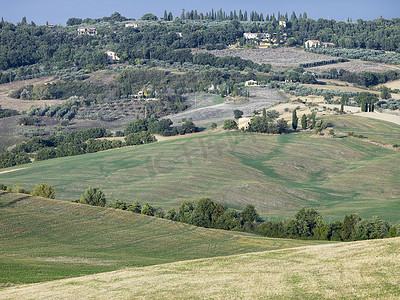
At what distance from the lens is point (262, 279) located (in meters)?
29.8

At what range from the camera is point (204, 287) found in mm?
28922

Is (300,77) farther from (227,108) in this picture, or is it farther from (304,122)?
(304,122)

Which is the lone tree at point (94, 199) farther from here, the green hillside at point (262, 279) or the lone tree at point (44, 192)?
the green hillside at point (262, 279)

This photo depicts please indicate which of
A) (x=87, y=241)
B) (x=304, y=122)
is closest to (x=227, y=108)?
(x=304, y=122)

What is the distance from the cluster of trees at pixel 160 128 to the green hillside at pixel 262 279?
298 ft

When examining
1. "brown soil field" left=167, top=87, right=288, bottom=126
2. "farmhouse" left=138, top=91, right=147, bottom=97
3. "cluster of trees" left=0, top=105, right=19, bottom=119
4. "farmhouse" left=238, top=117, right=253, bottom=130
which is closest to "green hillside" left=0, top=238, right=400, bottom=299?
"farmhouse" left=238, top=117, right=253, bottom=130

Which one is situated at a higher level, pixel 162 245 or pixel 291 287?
pixel 291 287

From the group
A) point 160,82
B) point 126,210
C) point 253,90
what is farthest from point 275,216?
point 160,82

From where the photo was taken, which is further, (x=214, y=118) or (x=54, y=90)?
(x=54, y=90)

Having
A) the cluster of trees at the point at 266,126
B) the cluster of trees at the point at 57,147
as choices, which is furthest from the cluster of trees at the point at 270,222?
the cluster of trees at the point at 266,126

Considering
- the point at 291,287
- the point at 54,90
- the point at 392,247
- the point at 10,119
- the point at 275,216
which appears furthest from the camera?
the point at 54,90

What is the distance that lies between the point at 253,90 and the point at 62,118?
58272 millimetres

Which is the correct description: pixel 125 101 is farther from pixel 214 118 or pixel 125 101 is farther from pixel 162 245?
pixel 162 245

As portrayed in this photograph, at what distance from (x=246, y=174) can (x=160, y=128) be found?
4300cm
